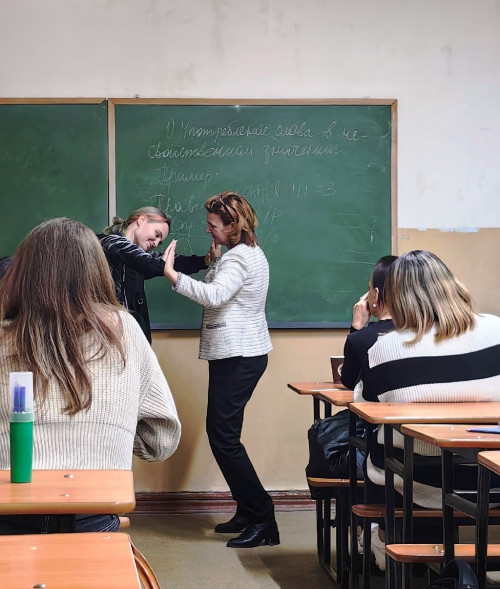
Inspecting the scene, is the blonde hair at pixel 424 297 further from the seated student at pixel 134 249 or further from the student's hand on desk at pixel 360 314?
the seated student at pixel 134 249

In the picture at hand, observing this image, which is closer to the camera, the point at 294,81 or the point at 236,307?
the point at 236,307

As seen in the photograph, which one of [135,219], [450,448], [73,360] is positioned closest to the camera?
[73,360]

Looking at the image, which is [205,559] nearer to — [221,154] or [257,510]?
[257,510]

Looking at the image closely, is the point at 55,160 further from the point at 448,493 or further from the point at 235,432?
the point at 448,493

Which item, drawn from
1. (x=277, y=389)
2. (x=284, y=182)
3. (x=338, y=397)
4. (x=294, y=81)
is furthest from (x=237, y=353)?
(x=294, y=81)

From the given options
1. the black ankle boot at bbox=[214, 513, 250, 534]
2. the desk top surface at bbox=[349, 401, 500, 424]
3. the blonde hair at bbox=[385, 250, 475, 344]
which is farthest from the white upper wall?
the desk top surface at bbox=[349, 401, 500, 424]

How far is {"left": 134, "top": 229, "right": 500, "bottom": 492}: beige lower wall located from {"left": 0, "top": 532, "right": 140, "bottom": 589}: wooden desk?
12.1ft

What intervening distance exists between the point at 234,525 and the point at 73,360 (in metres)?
2.77

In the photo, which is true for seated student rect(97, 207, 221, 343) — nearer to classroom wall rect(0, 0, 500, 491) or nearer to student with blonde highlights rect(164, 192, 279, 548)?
student with blonde highlights rect(164, 192, 279, 548)

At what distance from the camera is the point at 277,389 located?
16.8 ft

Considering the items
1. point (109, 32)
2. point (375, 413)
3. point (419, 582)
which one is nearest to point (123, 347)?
point (375, 413)

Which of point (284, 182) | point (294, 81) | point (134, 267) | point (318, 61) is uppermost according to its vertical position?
point (318, 61)

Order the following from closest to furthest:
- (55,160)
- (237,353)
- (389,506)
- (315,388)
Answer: (389,506) < (315,388) < (237,353) < (55,160)

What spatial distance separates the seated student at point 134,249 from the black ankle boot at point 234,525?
1.03m
